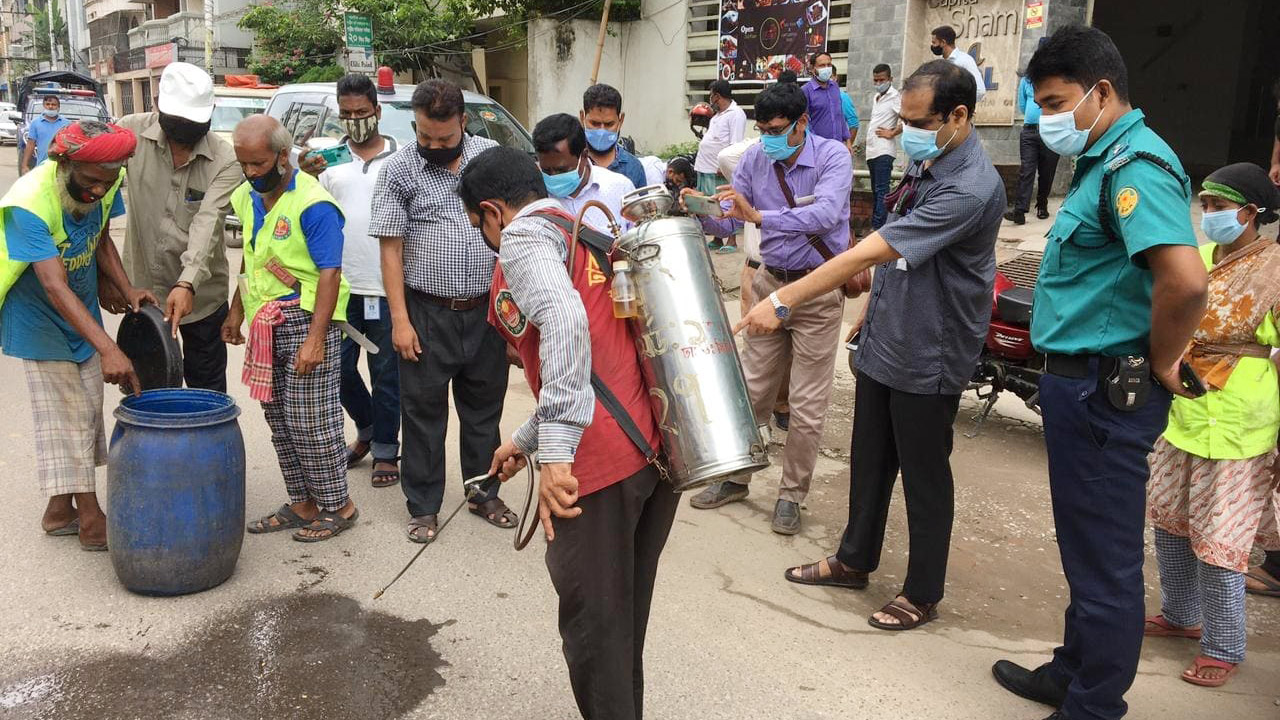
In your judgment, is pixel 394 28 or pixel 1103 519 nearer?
pixel 1103 519

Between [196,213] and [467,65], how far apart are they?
51.8ft

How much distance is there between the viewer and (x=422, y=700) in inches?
121

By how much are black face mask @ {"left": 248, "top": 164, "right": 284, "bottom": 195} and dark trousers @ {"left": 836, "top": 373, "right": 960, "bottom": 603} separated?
2.44 m

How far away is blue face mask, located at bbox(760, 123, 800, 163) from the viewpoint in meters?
4.43

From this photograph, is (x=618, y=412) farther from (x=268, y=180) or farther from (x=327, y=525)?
(x=327, y=525)

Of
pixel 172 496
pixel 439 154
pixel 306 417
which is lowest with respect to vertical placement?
pixel 172 496

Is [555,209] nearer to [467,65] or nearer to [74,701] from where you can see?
[74,701]

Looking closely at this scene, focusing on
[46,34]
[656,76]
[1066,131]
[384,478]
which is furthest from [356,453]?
[46,34]

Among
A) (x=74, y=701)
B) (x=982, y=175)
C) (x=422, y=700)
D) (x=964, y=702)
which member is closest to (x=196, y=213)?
(x=74, y=701)

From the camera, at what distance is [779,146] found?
4.46m

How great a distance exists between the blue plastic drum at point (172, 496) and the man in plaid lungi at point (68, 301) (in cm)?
48

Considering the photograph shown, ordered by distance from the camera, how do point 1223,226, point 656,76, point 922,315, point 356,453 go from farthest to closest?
point 656,76, point 356,453, point 922,315, point 1223,226

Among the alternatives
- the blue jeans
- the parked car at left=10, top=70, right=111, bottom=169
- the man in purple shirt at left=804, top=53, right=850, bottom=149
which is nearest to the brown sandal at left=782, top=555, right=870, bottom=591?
the blue jeans

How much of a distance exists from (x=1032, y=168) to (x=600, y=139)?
19.9 ft
